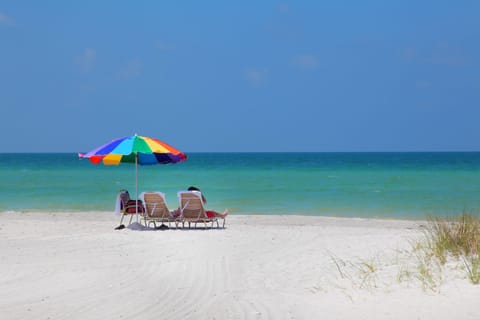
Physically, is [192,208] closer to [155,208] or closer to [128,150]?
[155,208]

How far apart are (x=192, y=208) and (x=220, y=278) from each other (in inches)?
184

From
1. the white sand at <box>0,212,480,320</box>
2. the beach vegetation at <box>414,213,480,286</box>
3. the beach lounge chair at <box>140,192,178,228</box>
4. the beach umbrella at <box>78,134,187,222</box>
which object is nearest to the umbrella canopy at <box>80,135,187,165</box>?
the beach umbrella at <box>78,134,187,222</box>

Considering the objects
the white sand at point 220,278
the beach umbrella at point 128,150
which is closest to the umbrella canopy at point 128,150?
the beach umbrella at point 128,150

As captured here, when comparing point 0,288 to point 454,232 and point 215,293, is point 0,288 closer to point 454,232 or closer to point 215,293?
point 215,293

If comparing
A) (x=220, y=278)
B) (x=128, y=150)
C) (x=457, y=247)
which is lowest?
(x=220, y=278)

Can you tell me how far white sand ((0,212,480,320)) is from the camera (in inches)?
229

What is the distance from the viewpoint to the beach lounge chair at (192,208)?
471 inches

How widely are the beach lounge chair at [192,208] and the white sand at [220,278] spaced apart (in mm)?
681

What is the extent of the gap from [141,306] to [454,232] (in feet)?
11.5

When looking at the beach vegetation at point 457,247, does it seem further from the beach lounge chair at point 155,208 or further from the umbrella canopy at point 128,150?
the umbrella canopy at point 128,150

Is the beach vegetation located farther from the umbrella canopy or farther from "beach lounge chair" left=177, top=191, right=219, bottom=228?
the umbrella canopy

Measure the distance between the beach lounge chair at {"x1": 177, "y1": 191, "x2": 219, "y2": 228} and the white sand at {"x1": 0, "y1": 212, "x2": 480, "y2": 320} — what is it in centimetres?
68

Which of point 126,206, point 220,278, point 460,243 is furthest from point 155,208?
point 460,243

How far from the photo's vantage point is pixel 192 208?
12.0m
